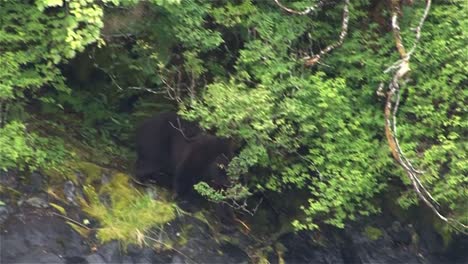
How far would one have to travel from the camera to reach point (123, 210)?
26.7ft

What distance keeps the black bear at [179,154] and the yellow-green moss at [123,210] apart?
10.4 inches

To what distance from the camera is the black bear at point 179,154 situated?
8523 millimetres

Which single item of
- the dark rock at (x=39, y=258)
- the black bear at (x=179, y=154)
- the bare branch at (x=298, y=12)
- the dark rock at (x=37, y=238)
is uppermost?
the bare branch at (x=298, y=12)

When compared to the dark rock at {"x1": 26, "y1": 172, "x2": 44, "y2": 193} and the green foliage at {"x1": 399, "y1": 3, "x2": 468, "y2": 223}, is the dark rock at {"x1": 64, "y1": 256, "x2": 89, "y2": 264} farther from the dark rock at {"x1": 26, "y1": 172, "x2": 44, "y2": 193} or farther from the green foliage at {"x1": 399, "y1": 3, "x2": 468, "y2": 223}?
the green foliage at {"x1": 399, "y1": 3, "x2": 468, "y2": 223}

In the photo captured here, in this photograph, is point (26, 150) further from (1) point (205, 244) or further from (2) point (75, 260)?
(1) point (205, 244)

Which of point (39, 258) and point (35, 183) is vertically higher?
point (35, 183)

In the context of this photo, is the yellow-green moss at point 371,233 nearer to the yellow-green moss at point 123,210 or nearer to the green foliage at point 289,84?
the green foliage at point 289,84

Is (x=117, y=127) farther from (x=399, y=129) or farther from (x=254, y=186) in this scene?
(x=399, y=129)

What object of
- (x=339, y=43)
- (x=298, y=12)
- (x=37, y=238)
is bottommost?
(x=37, y=238)

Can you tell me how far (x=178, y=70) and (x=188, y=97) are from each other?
0.28 m

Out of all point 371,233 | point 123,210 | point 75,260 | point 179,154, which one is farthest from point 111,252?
point 371,233

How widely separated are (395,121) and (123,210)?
247 cm

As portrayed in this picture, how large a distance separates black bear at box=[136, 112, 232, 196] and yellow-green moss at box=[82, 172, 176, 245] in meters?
0.26

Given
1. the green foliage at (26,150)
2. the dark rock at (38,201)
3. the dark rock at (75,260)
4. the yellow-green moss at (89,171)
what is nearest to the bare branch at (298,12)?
the yellow-green moss at (89,171)
